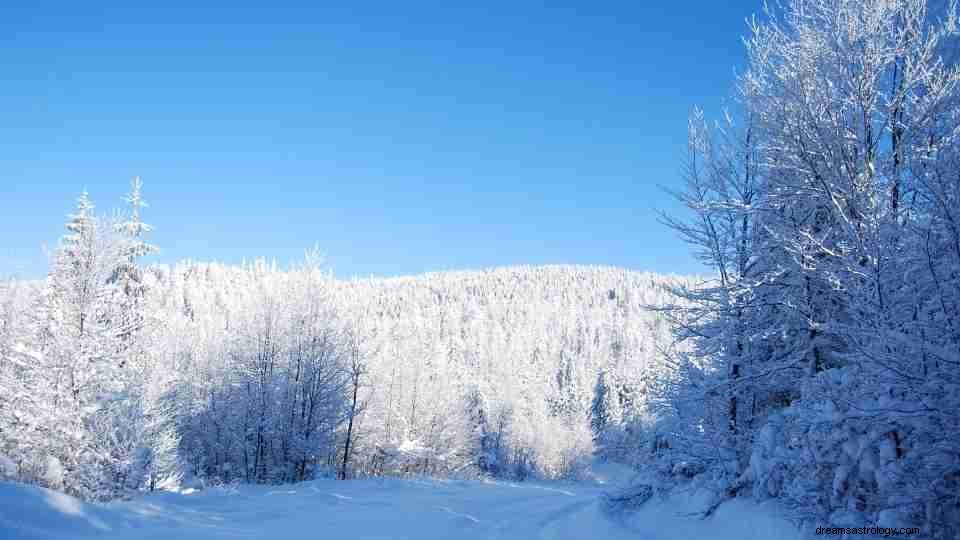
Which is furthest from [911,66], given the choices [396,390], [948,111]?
[396,390]

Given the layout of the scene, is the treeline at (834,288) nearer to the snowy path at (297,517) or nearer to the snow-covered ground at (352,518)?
the snow-covered ground at (352,518)

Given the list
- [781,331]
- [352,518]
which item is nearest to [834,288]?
[781,331]

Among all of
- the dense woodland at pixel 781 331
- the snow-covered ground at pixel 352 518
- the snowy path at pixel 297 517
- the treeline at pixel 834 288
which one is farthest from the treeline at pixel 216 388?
the snowy path at pixel 297 517

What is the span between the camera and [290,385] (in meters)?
23.6

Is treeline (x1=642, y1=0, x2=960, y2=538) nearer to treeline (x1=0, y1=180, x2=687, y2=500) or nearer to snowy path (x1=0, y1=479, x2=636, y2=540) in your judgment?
treeline (x1=0, y1=180, x2=687, y2=500)

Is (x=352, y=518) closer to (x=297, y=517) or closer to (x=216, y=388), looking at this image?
(x=297, y=517)

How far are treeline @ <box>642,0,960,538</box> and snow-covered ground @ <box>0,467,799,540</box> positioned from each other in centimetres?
68

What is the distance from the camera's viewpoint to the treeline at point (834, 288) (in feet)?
12.4

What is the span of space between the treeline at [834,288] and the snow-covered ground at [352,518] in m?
0.68

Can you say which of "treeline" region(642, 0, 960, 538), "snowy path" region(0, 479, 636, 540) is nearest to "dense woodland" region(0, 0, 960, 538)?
"treeline" region(642, 0, 960, 538)

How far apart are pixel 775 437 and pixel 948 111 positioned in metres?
4.47

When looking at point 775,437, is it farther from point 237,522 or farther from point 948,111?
point 237,522

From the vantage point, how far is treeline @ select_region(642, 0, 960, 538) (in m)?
3.77

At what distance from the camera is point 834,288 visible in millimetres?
5773
